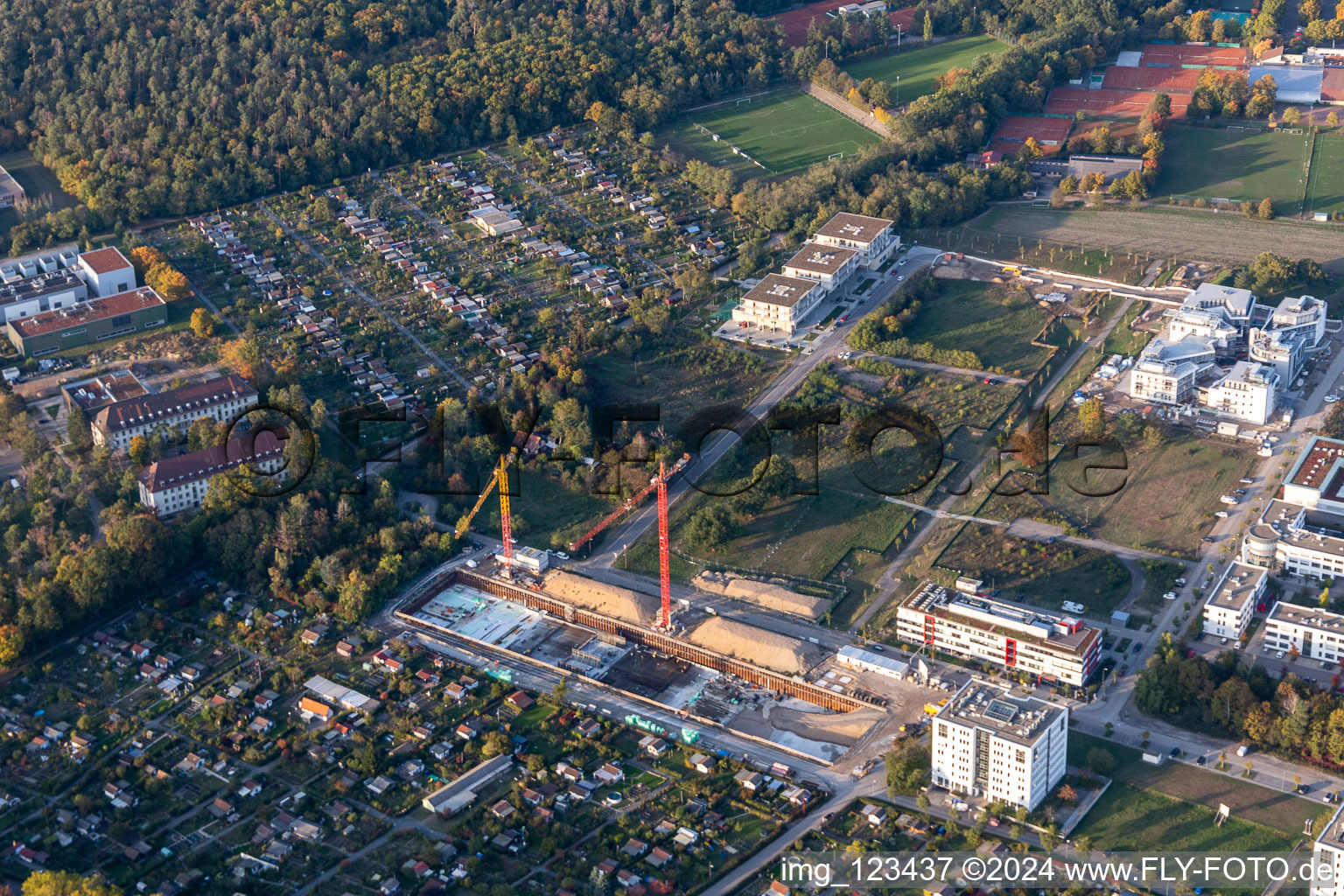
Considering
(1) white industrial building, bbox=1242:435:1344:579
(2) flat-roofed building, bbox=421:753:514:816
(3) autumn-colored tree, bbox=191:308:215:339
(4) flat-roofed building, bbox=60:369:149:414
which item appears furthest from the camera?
(3) autumn-colored tree, bbox=191:308:215:339

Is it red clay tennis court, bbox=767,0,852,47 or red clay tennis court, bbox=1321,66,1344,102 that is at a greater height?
red clay tennis court, bbox=767,0,852,47

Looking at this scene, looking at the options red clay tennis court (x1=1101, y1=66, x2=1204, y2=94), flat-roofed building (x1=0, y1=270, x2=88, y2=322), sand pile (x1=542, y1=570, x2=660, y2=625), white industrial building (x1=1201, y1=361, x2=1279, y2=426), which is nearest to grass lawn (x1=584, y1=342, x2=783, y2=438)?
sand pile (x1=542, y1=570, x2=660, y2=625)

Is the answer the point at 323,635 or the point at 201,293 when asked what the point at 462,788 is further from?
the point at 201,293

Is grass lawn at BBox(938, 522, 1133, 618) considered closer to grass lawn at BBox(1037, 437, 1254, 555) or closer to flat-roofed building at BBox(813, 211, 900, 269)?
grass lawn at BBox(1037, 437, 1254, 555)

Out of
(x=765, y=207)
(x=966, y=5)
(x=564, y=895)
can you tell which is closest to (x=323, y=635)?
(x=564, y=895)

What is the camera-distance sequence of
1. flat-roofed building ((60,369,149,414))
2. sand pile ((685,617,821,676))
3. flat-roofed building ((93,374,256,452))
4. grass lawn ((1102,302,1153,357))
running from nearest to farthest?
sand pile ((685,617,821,676))
flat-roofed building ((93,374,256,452))
flat-roofed building ((60,369,149,414))
grass lawn ((1102,302,1153,357))

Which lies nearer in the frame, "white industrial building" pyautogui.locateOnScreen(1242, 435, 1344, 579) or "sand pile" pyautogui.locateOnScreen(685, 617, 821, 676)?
"sand pile" pyautogui.locateOnScreen(685, 617, 821, 676)

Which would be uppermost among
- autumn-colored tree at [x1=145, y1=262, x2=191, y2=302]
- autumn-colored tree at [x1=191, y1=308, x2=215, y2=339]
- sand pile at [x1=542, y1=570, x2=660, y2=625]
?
autumn-colored tree at [x1=145, y1=262, x2=191, y2=302]
